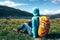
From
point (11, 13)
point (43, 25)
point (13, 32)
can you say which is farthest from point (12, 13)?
point (43, 25)

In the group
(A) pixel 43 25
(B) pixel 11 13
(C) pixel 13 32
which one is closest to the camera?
(A) pixel 43 25

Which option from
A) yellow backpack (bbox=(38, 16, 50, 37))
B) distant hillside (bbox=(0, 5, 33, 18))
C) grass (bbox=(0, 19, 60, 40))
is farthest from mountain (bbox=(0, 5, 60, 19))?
yellow backpack (bbox=(38, 16, 50, 37))

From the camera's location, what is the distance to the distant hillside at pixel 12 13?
27.8ft

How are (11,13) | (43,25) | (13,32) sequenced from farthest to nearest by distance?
(11,13), (13,32), (43,25)

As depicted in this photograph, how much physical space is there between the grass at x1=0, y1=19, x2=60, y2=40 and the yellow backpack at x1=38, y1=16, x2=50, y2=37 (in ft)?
1.01

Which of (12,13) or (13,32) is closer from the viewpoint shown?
(13,32)

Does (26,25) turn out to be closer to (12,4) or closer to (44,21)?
(44,21)

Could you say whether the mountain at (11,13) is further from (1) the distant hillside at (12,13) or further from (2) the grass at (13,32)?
(2) the grass at (13,32)

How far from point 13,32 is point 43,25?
1021mm

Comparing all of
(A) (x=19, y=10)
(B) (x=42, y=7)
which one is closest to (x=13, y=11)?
(A) (x=19, y=10)

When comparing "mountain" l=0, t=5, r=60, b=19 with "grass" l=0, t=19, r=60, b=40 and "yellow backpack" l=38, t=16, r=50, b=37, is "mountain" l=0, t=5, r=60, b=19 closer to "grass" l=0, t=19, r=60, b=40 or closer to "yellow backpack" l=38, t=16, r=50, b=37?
"grass" l=0, t=19, r=60, b=40

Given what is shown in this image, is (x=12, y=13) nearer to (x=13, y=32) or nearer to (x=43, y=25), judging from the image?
(x=13, y=32)

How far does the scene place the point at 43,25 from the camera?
7.02 metres

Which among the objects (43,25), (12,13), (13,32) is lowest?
(13,32)
